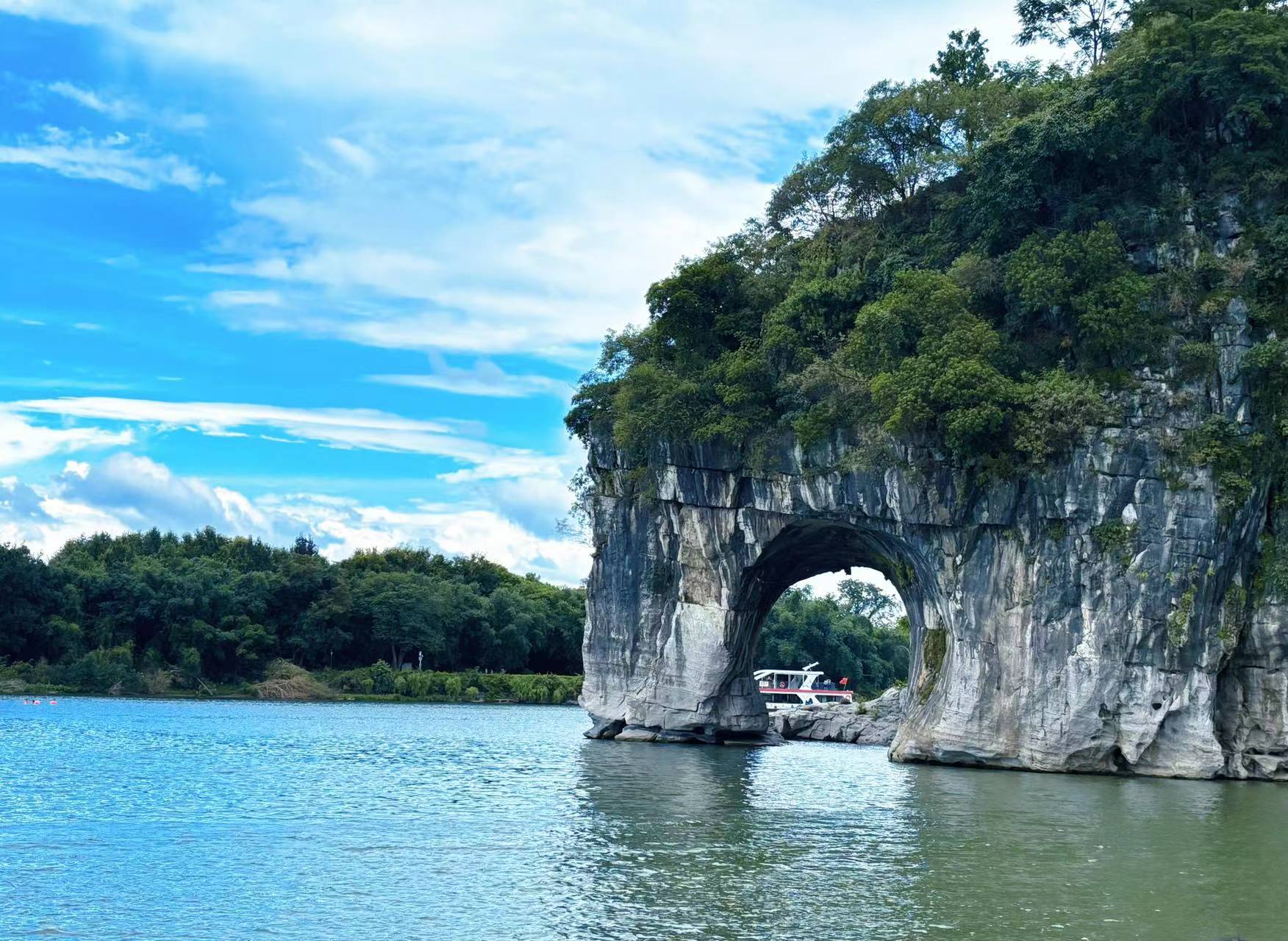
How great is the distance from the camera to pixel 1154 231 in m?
34.0

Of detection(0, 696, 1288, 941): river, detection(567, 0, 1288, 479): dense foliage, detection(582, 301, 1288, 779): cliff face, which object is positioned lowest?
detection(0, 696, 1288, 941): river

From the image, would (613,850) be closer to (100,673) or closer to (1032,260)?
(1032,260)

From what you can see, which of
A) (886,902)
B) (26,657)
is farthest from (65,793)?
(26,657)

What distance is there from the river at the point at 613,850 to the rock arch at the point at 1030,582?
70.3 inches

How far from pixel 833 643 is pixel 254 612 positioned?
36.8 m

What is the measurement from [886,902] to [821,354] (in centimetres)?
2449

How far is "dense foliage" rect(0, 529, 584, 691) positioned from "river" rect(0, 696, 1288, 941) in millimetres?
36758

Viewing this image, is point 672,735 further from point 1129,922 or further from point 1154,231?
point 1129,922

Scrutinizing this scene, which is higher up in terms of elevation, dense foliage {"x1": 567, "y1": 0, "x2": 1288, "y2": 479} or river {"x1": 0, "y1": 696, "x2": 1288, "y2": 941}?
dense foliage {"x1": 567, "y1": 0, "x2": 1288, "y2": 479}

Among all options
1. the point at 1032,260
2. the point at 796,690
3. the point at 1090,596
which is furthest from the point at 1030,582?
the point at 796,690

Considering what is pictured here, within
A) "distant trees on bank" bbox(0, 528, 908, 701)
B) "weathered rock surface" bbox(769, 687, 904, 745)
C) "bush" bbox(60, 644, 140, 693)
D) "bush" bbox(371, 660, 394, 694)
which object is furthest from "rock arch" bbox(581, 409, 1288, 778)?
"bush" bbox(371, 660, 394, 694)

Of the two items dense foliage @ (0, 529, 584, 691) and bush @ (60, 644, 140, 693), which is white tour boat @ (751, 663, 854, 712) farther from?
bush @ (60, 644, 140, 693)

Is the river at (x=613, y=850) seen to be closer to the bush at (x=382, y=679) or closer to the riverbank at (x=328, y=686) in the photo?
the riverbank at (x=328, y=686)

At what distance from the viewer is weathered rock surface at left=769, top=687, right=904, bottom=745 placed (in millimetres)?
50562
